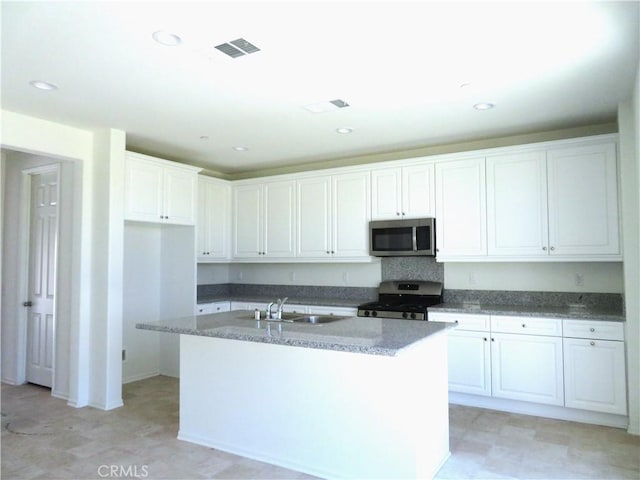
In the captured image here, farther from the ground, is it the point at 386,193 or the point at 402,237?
the point at 386,193

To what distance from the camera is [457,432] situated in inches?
140

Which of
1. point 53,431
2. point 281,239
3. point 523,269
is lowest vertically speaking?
point 53,431

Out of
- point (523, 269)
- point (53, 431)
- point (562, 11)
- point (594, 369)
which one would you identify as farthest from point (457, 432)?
point (53, 431)

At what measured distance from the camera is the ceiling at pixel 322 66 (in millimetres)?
2283

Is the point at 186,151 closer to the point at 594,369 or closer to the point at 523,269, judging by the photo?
the point at 523,269

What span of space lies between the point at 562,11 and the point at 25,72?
3.15m

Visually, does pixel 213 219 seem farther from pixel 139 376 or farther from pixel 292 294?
pixel 139 376

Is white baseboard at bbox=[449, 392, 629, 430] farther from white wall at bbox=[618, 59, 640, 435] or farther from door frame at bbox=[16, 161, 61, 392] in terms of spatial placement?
door frame at bbox=[16, 161, 61, 392]

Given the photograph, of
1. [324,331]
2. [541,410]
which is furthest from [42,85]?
[541,410]

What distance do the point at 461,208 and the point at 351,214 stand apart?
3.92ft

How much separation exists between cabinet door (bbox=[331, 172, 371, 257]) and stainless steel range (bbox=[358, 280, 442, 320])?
50 centimetres

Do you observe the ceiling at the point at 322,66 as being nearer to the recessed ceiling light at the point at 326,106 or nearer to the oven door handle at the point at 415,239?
the recessed ceiling light at the point at 326,106

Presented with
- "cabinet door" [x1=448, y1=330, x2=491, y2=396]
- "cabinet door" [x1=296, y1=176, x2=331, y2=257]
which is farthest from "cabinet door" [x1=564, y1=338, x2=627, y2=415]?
"cabinet door" [x1=296, y1=176, x2=331, y2=257]

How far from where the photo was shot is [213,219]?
5695 mm
